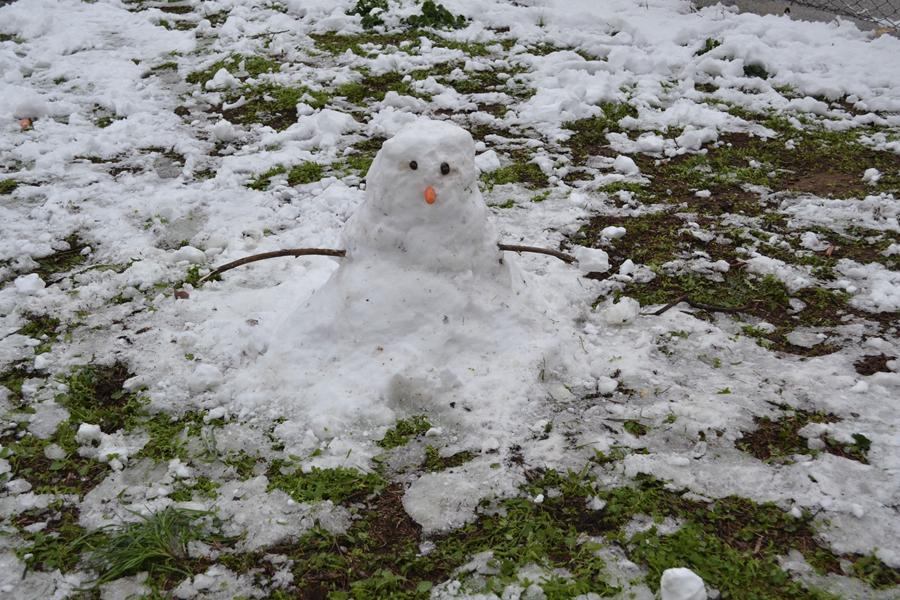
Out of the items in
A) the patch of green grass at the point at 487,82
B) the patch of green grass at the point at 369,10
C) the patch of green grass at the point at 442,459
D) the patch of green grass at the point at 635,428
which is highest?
the patch of green grass at the point at 369,10

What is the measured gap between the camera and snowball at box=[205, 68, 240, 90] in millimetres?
6465

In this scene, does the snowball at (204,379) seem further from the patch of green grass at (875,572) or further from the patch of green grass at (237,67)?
the patch of green grass at (237,67)

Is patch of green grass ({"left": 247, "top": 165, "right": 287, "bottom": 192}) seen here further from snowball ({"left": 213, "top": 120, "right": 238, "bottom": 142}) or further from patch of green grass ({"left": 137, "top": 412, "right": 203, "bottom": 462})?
patch of green grass ({"left": 137, "top": 412, "right": 203, "bottom": 462})

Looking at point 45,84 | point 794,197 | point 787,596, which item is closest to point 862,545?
point 787,596

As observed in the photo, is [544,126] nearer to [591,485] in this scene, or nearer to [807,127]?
[807,127]

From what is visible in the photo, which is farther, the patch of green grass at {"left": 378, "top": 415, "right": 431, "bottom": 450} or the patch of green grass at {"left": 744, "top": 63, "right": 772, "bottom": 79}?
the patch of green grass at {"left": 744, "top": 63, "right": 772, "bottom": 79}

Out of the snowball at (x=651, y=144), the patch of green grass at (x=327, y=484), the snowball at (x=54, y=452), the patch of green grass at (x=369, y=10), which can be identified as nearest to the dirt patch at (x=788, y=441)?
the patch of green grass at (x=327, y=484)

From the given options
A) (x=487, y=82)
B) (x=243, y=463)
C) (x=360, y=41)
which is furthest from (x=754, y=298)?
(x=360, y=41)

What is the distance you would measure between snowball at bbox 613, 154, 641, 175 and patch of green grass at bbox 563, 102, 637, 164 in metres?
0.27

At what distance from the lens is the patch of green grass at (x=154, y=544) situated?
7.52 ft

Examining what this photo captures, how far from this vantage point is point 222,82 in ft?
21.3

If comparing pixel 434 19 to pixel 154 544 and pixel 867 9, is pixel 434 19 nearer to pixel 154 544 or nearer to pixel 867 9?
pixel 867 9

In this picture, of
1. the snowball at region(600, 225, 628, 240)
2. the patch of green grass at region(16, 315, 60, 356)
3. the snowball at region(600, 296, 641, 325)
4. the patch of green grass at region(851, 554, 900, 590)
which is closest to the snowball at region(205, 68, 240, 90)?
the patch of green grass at region(16, 315, 60, 356)

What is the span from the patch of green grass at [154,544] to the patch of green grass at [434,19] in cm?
651
